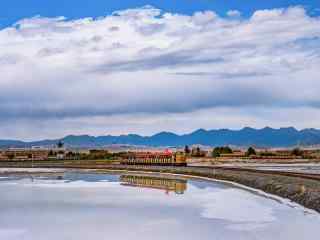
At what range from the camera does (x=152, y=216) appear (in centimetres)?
2714

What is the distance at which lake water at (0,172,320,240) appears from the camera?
21922 mm

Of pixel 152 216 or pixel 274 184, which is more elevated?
pixel 274 184

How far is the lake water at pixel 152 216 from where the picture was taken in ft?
71.9

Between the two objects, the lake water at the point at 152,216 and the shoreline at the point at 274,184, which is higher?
the shoreline at the point at 274,184

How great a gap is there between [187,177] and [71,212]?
94.4ft

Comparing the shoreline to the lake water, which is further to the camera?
the shoreline

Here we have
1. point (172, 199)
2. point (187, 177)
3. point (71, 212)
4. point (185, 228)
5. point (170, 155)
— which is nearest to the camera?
point (185, 228)

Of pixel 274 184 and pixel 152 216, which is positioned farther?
pixel 274 184

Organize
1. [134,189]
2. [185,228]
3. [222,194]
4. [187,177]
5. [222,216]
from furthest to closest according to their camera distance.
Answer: [187,177]
[134,189]
[222,194]
[222,216]
[185,228]

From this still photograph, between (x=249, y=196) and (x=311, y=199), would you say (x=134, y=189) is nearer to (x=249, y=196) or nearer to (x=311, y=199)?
(x=249, y=196)

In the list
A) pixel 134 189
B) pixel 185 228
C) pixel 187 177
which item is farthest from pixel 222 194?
pixel 187 177

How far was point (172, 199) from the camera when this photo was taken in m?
35.3

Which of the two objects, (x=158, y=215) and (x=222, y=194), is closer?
(x=158, y=215)

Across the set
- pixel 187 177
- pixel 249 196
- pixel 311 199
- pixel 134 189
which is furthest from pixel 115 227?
pixel 187 177
